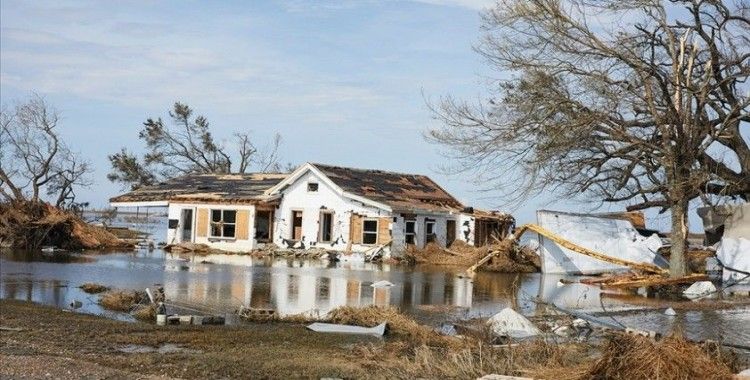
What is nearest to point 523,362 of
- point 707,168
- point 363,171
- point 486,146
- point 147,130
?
point 486,146

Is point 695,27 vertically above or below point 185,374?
above

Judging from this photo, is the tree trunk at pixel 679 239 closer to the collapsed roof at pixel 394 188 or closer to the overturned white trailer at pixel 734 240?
the overturned white trailer at pixel 734 240

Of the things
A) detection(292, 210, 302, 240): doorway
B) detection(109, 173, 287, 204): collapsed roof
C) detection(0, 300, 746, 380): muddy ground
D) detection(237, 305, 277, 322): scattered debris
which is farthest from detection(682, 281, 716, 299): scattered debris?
detection(109, 173, 287, 204): collapsed roof

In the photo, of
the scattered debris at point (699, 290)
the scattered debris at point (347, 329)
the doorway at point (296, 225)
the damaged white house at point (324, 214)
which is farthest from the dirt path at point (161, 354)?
the doorway at point (296, 225)

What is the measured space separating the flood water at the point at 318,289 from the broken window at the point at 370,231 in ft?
13.9

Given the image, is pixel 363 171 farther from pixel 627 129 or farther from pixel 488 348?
pixel 488 348

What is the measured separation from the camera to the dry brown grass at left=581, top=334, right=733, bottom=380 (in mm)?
7871

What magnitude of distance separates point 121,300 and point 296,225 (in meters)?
23.6

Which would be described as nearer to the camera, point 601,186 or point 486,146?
point 486,146

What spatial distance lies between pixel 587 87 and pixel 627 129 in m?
2.01

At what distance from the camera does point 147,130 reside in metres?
60.6

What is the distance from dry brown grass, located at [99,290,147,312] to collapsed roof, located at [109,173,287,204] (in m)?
22.3

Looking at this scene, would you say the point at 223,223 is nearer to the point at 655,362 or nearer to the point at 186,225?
the point at 186,225

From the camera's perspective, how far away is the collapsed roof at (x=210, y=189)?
41.0 metres
